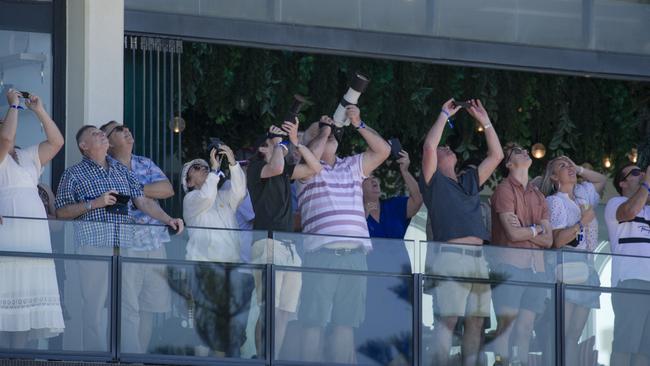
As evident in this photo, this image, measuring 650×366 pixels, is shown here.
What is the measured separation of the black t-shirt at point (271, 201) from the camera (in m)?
13.3

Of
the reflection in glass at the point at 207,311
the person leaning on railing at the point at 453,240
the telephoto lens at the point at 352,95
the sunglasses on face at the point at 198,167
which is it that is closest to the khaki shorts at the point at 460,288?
the person leaning on railing at the point at 453,240

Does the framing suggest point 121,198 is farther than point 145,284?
Yes

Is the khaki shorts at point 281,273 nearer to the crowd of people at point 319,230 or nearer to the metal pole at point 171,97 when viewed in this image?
the crowd of people at point 319,230

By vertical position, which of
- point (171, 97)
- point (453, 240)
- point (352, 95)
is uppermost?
point (171, 97)

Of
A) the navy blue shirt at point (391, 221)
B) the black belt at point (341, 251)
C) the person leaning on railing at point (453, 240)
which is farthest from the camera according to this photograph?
the navy blue shirt at point (391, 221)

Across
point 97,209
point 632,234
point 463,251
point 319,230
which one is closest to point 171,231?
point 97,209

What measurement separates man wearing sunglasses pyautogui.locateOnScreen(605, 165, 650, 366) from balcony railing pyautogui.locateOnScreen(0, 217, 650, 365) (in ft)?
0.10

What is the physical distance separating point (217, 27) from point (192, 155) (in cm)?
294

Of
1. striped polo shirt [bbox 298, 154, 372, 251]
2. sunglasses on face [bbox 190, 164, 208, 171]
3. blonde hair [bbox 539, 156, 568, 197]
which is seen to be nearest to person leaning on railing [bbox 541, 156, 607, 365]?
blonde hair [bbox 539, 156, 568, 197]

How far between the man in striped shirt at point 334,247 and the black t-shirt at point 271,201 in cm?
23

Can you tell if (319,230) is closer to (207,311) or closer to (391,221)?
(207,311)

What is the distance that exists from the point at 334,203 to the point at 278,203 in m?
0.45

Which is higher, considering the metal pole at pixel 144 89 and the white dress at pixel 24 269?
the metal pole at pixel 144 89

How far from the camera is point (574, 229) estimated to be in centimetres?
1462
